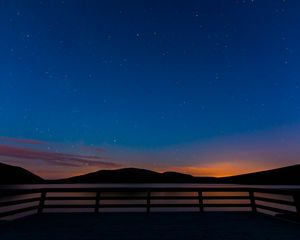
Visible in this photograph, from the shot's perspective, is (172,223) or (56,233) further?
(172,223)

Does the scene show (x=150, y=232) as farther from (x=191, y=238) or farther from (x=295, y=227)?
(x=295, y=227)

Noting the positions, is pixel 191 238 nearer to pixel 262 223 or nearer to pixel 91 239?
pixel 91 239

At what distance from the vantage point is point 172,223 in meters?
6.89

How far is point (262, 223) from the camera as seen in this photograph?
6.81 m

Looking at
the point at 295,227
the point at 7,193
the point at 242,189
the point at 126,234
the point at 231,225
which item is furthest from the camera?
the point at 242,189

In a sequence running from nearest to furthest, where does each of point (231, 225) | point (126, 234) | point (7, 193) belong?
point (126, 234) < point (231, 225) < point (7, 193)

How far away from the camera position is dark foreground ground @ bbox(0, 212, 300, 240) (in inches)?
210

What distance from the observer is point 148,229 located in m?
6.08

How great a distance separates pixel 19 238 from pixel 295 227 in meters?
6.74

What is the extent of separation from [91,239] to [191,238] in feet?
7.12

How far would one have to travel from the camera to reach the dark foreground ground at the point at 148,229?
5344 millimetres

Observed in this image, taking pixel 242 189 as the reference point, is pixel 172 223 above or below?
below

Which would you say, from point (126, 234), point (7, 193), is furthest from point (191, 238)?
point (7, 193)

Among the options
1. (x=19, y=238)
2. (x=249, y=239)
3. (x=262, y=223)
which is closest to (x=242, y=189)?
(x=262, y=223)
